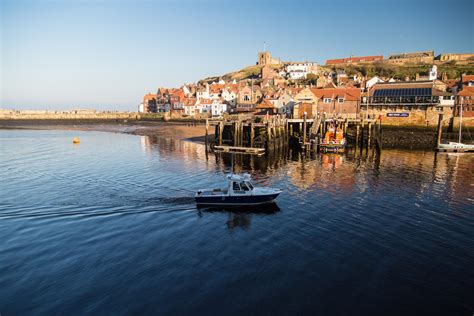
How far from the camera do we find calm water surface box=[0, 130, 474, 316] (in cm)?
1495

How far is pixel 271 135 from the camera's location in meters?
57.9

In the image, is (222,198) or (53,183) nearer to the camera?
(222,198)

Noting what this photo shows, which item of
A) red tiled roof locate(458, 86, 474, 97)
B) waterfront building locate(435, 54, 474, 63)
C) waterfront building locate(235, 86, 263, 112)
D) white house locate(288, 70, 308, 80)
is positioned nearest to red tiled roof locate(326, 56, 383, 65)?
waterfront building locate(435, 54, 474, 63)

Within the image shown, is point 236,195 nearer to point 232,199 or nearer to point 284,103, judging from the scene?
point 232,199

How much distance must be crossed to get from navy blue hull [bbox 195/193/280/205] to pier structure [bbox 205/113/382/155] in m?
26.3

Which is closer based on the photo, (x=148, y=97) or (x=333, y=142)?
(x=333, y=142)

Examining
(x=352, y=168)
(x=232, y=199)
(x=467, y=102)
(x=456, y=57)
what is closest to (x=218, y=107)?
(x=467, y=102)

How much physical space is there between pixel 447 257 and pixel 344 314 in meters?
9.14

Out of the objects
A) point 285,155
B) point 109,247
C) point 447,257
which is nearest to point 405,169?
point 285,155

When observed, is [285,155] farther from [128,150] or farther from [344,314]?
[344,314]

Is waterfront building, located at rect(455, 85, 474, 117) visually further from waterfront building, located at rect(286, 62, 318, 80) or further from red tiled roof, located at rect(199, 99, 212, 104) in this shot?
waterfront building, located at rect(286, 62, 318, 80)

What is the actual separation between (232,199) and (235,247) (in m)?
7.63

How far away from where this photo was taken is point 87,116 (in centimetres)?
15188

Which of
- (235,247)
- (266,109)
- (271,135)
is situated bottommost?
(235,247)
